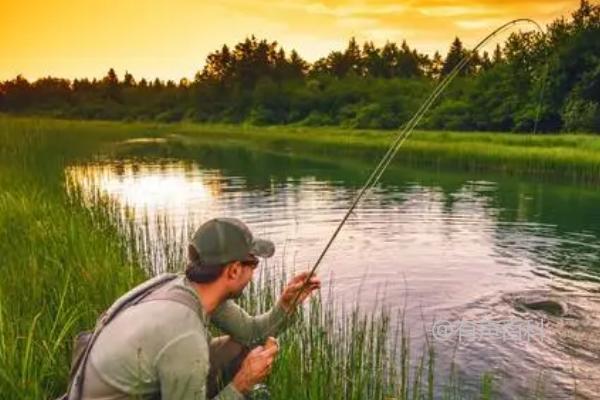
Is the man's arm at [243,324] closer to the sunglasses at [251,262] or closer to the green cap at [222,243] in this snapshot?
the sunglasses at [251,262]

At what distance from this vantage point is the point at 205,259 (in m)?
3.48

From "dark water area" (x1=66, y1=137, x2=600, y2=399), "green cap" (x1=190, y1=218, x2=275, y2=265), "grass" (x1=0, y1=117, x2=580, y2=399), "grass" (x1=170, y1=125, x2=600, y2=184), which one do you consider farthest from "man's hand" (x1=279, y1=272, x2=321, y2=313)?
"grass" (x1=170, y1=125, x2=600, y2=184)

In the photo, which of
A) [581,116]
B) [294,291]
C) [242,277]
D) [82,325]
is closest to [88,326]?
[82,325]

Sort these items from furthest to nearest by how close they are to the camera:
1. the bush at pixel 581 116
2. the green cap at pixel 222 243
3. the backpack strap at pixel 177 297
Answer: the bush at pixel 581 116, the green cap at pixel 222 243, the backpack strap at pixel 177 297

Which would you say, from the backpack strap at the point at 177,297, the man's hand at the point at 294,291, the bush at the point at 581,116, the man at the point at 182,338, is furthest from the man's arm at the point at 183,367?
the bush at the point at 581,116

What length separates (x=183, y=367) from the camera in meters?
3.17

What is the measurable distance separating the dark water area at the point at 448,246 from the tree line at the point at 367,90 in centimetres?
356

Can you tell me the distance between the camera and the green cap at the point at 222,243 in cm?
349

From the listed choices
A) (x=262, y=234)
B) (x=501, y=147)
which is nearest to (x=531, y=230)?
(x=262, y=234)

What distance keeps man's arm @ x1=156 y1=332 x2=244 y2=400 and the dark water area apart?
2.72 meters

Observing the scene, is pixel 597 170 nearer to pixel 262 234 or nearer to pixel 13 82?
pixel 262 234

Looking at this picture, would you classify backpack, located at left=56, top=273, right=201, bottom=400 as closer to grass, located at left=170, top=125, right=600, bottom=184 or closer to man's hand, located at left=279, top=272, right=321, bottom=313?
man's hand, located at left=279, top=272, right=321, bottom=313

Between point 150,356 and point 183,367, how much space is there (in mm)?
168

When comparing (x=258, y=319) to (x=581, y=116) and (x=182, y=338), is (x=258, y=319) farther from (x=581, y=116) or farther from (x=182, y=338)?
(x=581, y=116)
